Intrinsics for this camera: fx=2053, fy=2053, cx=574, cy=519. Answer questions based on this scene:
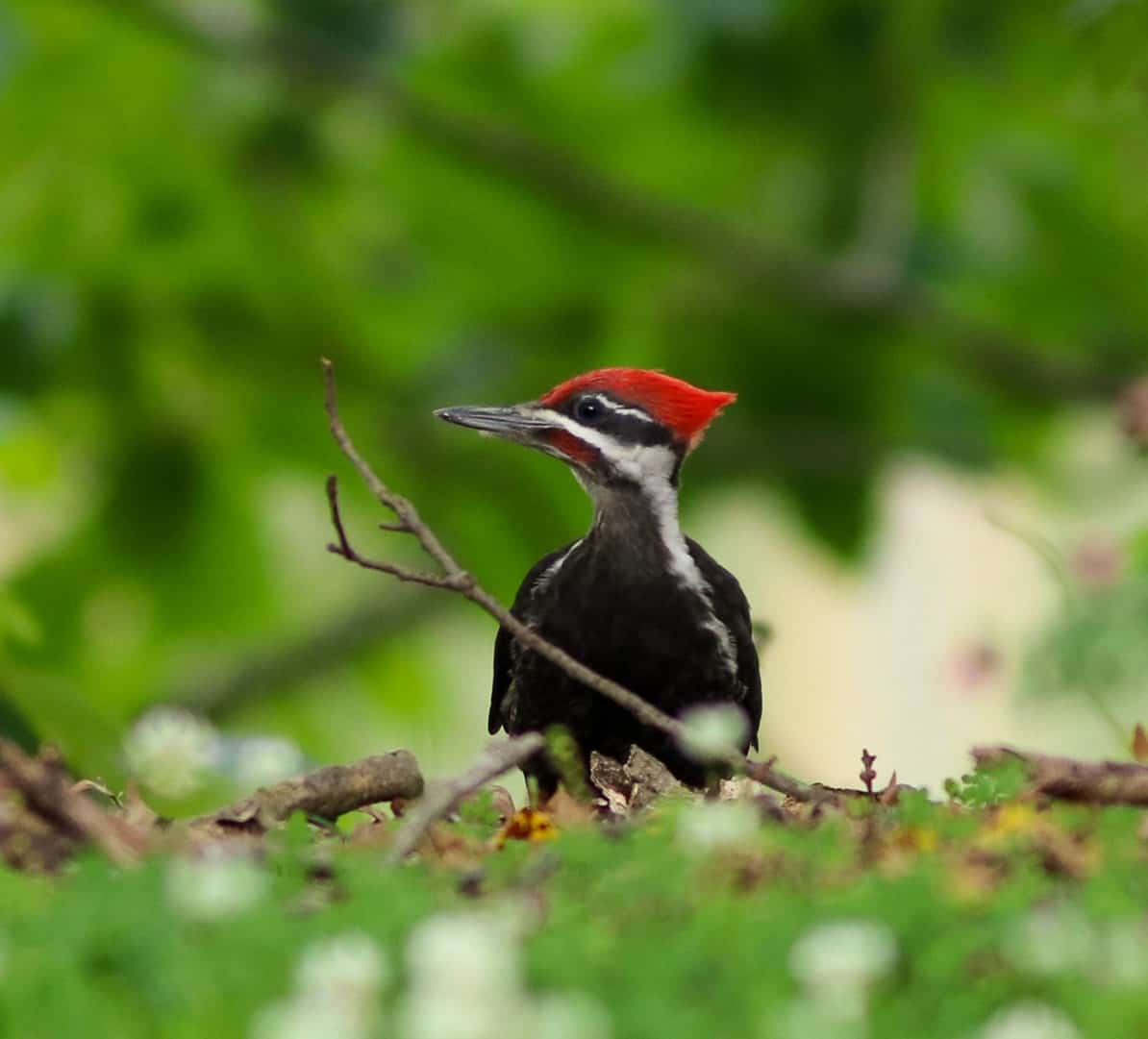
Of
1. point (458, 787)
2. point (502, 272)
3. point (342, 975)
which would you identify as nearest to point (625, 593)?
point (458, 787)

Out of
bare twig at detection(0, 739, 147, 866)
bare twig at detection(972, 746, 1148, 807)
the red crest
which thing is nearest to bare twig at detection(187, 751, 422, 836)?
bare twig at detection(0, 739, 147, 866)

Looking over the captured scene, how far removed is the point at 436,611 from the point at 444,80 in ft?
7.28

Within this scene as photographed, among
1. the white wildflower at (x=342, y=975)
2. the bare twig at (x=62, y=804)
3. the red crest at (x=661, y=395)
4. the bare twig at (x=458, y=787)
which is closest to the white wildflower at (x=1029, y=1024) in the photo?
the white wildflower at (x=342, y=975)

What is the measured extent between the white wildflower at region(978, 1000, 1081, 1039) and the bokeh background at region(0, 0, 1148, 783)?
5.16 m

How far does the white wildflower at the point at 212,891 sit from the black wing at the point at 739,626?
7.80ft

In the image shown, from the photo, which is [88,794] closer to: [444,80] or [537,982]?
[537,982]

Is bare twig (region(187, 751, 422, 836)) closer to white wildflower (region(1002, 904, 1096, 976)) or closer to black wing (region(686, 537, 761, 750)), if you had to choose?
black wing (region(686, 537, 761, 750))

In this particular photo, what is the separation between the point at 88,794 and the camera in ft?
10.6

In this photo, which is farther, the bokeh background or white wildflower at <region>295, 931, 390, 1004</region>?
the bokeh background

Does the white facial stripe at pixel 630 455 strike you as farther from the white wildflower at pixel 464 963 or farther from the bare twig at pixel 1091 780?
the white wildflower at pixel 464 963

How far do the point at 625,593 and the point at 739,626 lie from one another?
26 cm

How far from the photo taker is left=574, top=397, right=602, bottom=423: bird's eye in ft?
14.4

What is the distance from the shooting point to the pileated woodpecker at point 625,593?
160 inches

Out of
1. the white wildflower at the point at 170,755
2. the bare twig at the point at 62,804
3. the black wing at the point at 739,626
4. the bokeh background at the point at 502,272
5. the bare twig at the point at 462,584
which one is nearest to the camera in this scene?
the bare twig at the point at 62,804
